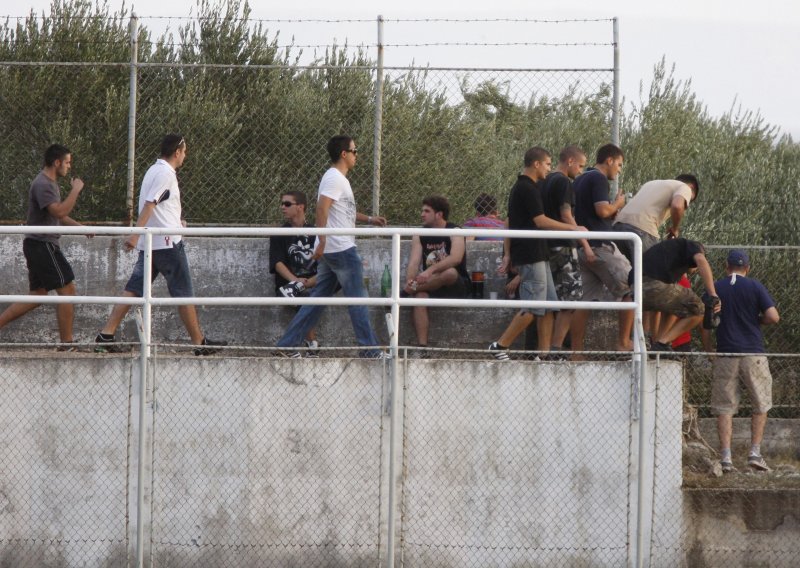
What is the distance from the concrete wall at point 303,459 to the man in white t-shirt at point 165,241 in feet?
2.04

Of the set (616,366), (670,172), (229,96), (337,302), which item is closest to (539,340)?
(616,366)

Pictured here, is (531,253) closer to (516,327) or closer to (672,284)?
(516,327)

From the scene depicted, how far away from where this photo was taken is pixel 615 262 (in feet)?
31.6

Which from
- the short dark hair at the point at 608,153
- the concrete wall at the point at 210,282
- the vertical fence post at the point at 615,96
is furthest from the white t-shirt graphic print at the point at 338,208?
the vertical fence post at the point at 615,96

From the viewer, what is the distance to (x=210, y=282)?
1091 cm

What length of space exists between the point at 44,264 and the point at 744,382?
566 centimetres

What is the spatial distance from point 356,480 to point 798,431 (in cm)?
385

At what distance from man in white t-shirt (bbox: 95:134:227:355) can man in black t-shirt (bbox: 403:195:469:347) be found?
174 cm

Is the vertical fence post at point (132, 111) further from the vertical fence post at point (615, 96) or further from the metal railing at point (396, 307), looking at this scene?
the vertical fence post at point (615, 96)

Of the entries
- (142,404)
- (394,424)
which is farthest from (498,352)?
(142,404)

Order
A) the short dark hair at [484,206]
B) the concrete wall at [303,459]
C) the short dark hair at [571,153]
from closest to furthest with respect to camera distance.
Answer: the concrete wall at [303,459] → the short dark hair at [571,153] → the short dark hair at [484,206]

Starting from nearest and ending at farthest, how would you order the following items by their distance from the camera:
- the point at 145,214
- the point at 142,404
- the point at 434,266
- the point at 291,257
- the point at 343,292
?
the point at 142,404
the point at 145,214
the point at 343,292
the point at 434,266
the point at 291,257

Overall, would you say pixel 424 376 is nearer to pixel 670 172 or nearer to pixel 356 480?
pixel 356 480

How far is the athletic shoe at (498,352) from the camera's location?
8958mm
